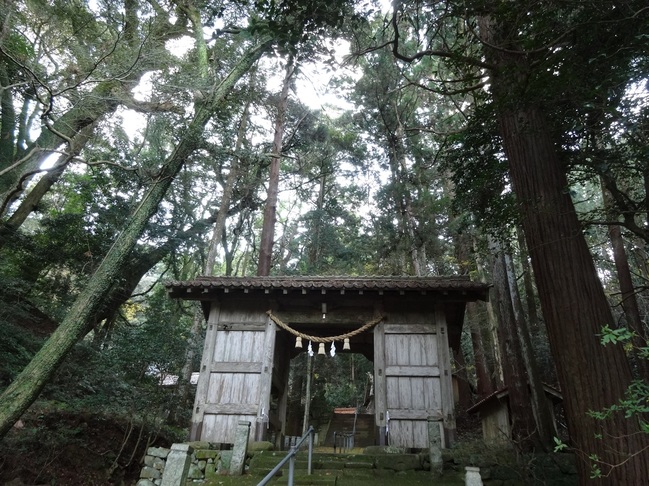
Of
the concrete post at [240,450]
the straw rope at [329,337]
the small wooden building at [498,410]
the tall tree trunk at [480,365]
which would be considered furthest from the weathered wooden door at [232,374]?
the tall tree trunk at [480,365]

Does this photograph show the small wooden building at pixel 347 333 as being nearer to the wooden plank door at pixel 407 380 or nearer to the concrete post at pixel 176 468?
the wooden plank door at pixel 407 380

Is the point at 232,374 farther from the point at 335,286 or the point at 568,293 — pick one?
the point at 568,293

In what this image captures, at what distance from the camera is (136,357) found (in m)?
8.98

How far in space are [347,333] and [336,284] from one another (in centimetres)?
114

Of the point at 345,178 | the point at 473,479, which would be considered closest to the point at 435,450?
the point at 473,479

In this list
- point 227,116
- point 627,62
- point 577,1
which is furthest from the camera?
point 227,116

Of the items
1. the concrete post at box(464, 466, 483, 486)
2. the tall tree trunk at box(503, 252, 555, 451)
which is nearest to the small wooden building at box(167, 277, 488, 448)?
the tall tree trunk at box(503, 252, 555, 451)

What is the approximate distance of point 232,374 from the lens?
26.0ft

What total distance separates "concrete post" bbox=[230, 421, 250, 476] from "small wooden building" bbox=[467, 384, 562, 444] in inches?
211

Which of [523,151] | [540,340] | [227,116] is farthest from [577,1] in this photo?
[540,340]

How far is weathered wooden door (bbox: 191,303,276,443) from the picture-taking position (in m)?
7.55

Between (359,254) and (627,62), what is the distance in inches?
558

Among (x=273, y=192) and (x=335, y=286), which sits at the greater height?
(x=273, y=192)

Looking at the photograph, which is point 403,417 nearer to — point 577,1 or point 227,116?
point 577,1
